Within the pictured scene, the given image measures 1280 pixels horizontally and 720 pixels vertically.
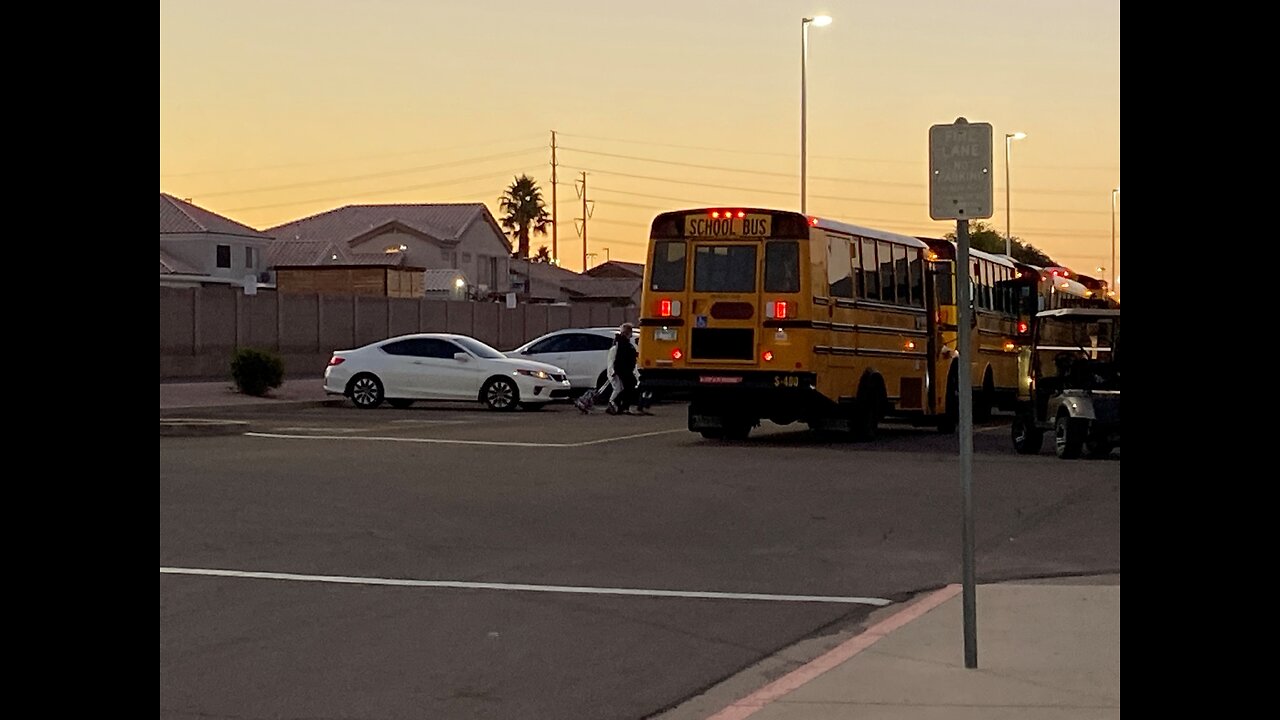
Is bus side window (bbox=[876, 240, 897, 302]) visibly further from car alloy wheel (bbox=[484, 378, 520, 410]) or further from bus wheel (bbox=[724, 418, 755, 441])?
car alloy wheel (bbox=[484, 378, 520, 410])

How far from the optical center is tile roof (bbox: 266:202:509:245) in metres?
104

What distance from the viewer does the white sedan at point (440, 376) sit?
109ft

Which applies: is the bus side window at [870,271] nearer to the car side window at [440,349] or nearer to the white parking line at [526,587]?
the car side window at [440,349]

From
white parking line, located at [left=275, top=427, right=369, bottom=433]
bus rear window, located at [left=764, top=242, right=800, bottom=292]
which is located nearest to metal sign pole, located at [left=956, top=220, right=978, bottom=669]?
bus rear window, located at [left=764, top=242, right=800, bottom=292]

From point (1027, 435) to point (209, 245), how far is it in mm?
71704

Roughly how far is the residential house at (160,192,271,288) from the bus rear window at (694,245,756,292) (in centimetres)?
6505

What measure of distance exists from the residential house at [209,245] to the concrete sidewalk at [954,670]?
3136 inches

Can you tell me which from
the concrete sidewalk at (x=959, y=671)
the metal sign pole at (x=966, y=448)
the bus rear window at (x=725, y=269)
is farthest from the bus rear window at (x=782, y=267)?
the metal sign pole at (x=966, y=448)

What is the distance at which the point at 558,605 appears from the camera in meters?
10.4

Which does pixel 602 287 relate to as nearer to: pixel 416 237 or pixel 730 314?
pixel 416 237

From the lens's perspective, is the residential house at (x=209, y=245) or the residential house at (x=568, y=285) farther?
the residential house at (x=568, y=285)
